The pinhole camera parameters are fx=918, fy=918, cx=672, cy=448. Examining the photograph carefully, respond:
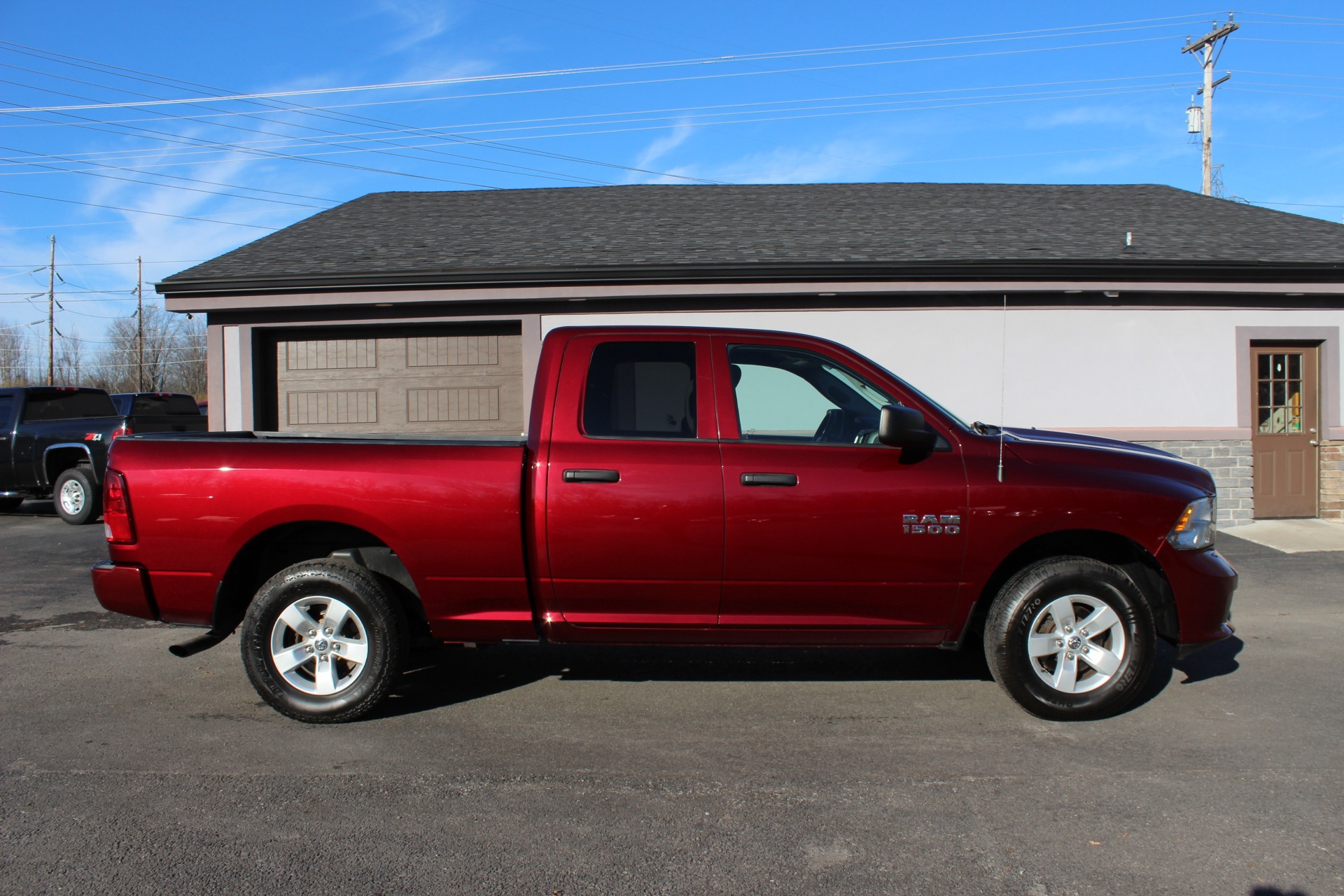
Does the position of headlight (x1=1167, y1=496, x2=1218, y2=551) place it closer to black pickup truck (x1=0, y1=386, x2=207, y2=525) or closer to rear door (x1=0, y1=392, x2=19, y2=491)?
black pickup truck (x1=0, y1=386, x2=207, y2=525)

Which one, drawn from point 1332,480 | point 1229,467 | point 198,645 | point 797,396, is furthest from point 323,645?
point 1332,480

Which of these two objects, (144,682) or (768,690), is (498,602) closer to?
(768,690)

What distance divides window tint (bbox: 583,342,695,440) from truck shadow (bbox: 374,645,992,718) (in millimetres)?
1570

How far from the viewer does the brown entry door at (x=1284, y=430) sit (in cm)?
1085

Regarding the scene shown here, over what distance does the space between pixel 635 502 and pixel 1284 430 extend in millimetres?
10014

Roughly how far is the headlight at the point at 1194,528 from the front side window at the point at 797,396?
1501 mm

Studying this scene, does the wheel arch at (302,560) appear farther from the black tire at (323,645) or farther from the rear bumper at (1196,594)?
the rear bumper at (1196,594)

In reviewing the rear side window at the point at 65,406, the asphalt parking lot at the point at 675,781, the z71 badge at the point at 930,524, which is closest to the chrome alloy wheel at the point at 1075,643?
the asphalt parking lot at the point at 675,781

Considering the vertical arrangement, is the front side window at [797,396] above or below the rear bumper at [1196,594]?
above

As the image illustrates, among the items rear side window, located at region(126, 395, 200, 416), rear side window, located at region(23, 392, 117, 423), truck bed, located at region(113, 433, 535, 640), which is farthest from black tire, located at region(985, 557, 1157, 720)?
rear side window, located at region(126, 395, 200, 416)

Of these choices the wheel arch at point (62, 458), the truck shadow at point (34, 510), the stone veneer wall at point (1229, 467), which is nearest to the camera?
the stone veneer wall at point (1229, 467)

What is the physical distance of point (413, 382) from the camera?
10891mm

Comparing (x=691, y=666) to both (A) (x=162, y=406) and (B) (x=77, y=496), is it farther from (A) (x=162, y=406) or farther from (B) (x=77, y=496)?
(A) (x=162, y=406)

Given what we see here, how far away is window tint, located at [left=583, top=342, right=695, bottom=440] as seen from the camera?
4551 millimetres
